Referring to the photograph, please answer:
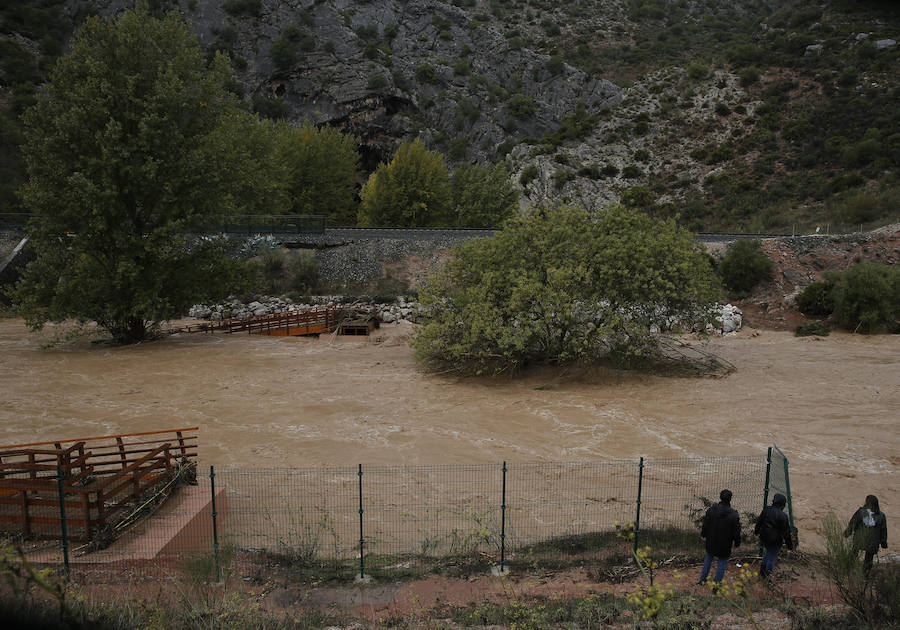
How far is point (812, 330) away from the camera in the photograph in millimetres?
33500

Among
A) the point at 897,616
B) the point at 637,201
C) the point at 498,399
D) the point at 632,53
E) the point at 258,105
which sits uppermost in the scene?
the point at 632,53

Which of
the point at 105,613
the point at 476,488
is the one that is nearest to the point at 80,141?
the point at 476,488

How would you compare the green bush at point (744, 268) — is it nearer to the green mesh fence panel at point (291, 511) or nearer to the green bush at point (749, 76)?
the green mesh fence panel at point (291, 511)

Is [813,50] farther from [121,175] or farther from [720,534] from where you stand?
[720,534]

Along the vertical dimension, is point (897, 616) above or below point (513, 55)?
below

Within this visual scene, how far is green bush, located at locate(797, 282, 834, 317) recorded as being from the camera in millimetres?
35097

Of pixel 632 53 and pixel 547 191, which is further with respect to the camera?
pixel 632 53

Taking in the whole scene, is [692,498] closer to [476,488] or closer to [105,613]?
[476,488]

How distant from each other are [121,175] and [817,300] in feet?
129

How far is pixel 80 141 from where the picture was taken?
2905cm

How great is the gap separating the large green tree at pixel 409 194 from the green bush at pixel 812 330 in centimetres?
3279

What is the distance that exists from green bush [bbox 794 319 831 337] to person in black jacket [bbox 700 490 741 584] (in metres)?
29.8

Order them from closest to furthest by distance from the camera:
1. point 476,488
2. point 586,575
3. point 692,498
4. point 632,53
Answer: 1. point 586,575
2. point 692,498
3. point 476,488
4. point 632,53

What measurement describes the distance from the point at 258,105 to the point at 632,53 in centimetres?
6167
